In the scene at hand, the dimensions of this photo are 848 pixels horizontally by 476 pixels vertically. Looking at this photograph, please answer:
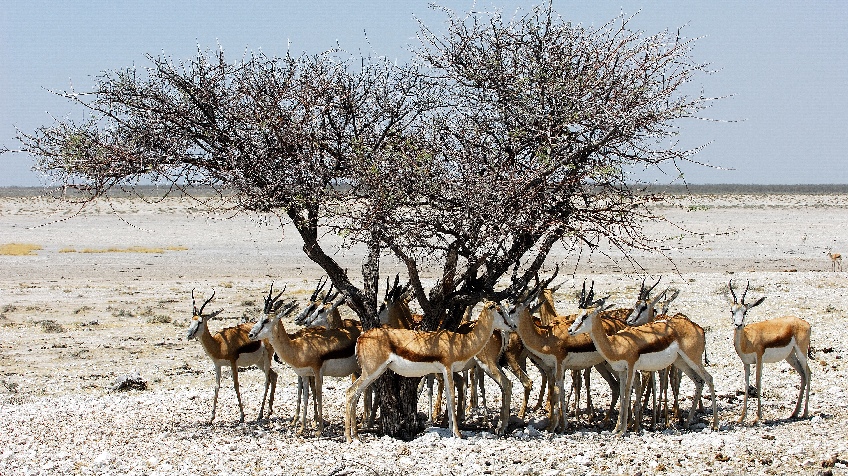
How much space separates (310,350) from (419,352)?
1680mm

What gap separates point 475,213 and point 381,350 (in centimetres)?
194

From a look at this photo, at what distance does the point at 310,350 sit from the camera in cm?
1162

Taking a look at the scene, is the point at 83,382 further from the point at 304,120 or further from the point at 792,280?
the point at 792,280

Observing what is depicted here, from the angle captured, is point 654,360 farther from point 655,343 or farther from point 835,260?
point 835,260

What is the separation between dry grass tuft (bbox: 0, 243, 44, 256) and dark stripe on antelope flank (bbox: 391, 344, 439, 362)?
107 ft

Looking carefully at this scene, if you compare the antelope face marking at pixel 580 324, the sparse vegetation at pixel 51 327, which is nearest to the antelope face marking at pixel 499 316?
the antelope face marking at pixel 580 324

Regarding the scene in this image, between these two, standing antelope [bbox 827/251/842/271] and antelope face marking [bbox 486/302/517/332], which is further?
standing antelope [bbox 827/251/842/271]

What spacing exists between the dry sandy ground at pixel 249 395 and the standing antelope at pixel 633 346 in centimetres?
67

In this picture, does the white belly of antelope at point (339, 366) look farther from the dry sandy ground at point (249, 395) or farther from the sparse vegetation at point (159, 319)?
the sparse vegetation at point (159, 319)

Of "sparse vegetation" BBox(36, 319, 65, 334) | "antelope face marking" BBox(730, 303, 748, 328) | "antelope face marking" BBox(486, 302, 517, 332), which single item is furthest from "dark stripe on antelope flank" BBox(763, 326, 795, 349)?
"sparse vegetation" BBox(36, 319, 65, 334)

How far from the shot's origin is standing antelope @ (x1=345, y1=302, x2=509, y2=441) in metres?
10.6

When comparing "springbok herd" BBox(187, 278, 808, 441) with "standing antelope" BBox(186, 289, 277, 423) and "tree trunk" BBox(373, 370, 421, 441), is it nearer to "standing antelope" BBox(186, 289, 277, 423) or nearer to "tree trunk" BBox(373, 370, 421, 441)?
"standing antelope" BBox(186, 289, 277, 423)

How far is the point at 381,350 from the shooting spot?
418 inches

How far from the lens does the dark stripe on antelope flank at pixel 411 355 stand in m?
10.5
